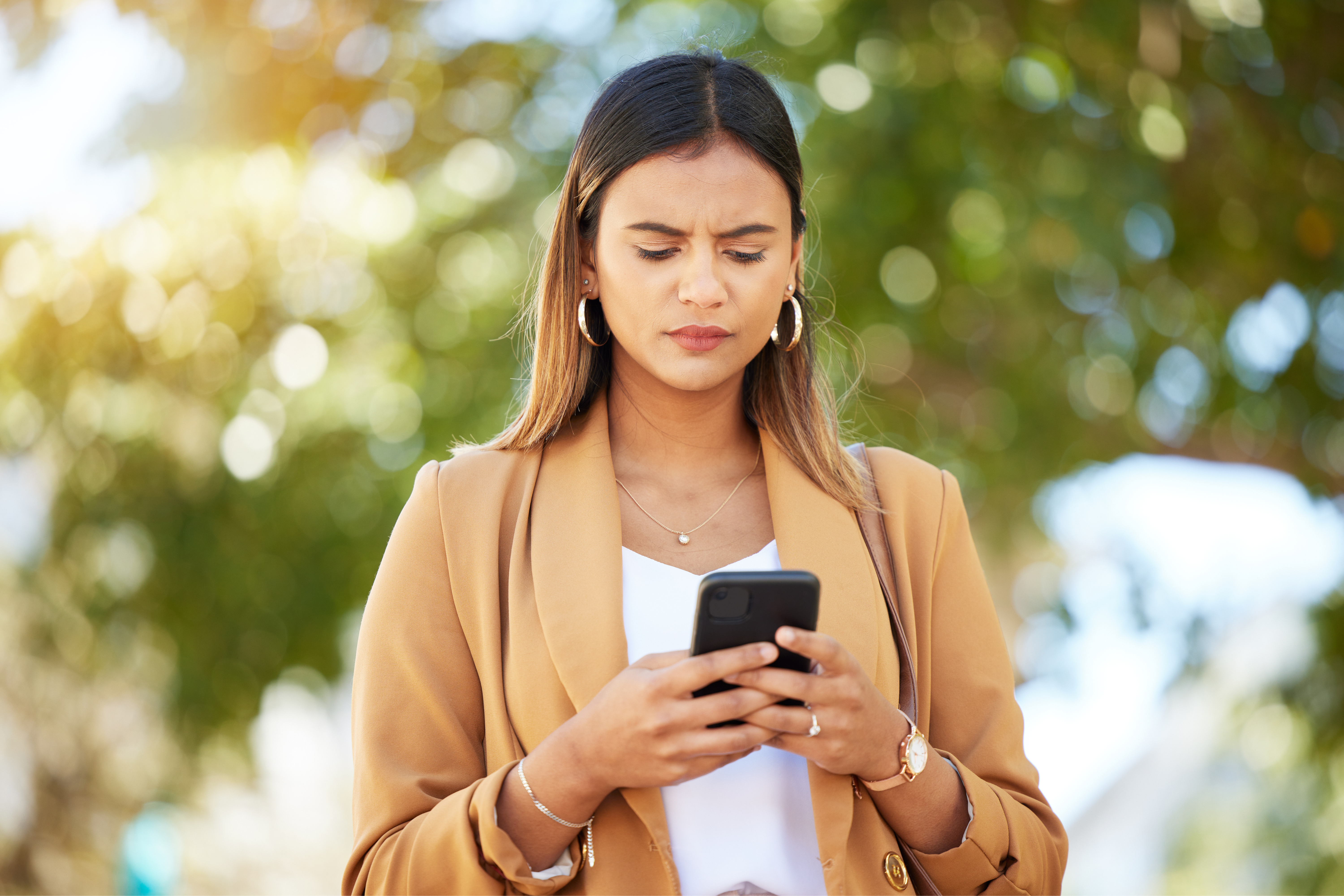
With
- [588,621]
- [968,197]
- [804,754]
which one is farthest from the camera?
[968,197]

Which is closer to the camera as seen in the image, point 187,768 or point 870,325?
point 870,325

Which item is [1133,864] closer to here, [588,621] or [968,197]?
[968,197]

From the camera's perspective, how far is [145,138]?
21.4 feet

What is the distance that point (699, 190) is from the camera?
2.29 meters

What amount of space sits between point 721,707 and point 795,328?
3.39ft

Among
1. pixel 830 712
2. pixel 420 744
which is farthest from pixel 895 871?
pixel 420 744

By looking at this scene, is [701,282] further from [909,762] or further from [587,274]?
[909,762]

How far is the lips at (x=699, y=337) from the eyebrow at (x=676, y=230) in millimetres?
174

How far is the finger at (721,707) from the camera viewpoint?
1.90 metres

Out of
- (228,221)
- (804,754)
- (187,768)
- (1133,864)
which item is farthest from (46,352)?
(1133,864)

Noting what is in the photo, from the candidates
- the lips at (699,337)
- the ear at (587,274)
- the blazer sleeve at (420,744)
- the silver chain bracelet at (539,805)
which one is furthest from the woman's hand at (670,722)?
the ear at (587,274)

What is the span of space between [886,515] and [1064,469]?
4165 millimetres

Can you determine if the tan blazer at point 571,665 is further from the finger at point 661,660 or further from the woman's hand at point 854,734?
the finger at point 661,660

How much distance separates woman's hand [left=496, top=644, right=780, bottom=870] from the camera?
1885 mm
